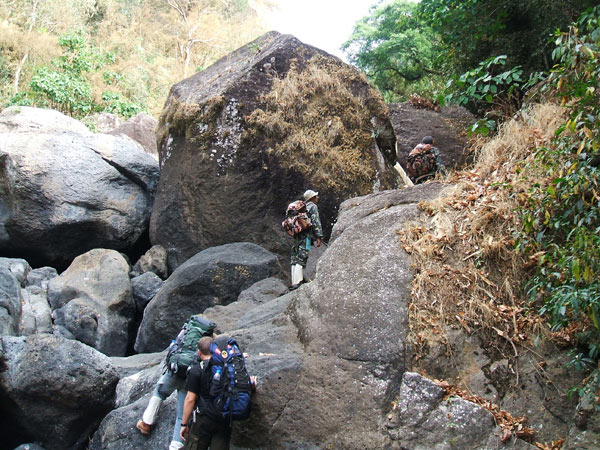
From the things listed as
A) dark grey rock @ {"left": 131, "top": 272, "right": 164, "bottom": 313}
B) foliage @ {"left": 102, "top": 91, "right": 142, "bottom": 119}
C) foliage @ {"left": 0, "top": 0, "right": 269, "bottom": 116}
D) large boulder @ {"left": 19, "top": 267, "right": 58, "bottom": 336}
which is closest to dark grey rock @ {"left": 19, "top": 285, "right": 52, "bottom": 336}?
large boulder @ {"left": 19, "top": 267, "right": 58, "bottom": 336}

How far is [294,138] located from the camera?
12.8 meters

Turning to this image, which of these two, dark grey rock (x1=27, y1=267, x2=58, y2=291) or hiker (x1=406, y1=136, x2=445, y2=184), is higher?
hiker (x1=406, y1=136, x2=445, y2=184)

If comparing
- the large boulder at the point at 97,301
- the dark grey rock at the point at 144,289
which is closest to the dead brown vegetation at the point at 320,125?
the dark grey rock at the point at 144,289

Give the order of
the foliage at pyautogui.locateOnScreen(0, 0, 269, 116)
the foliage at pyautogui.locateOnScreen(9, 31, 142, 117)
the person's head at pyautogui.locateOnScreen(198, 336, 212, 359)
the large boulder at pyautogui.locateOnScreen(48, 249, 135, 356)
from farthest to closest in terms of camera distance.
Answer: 1. the foliage at pyautogui.locateOnScreen(0, 0, 269, 116)
2. the foliage at pyautogui.locateOnScreen(9, 31, 142, 117)
3. the large boulder at pyautogui.locateOnScreen(48, 249, 135, 356)
4. the person's head at pyautogui.locateOnScreen(198, 336, 212, 359)

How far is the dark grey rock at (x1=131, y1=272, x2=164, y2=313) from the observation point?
41.8 ft

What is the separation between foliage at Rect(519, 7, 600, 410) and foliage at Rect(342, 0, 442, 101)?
38.7 feet

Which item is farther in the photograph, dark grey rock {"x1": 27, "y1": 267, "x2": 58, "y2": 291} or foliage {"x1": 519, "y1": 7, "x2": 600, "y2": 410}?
dark grey rock {"x1": 27, "y1": 267, "x2": 58, "y2": 291}

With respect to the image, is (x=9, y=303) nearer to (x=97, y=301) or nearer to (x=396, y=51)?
(x=97, y=301)

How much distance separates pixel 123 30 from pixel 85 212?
57.5 ft

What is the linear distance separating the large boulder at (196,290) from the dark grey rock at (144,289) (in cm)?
167

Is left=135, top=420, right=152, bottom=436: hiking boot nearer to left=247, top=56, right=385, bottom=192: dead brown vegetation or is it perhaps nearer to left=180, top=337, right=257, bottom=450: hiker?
left=180, top=337, right=257, bottom=450: hiker

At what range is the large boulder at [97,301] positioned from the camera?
463 inches

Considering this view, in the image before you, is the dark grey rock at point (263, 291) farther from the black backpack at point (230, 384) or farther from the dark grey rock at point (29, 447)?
the dark grey rock at point (29, 447)

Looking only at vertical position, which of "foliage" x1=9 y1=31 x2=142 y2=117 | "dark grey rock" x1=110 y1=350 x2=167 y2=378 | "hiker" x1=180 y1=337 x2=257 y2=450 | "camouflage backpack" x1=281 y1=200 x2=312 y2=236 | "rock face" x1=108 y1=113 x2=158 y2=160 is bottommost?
"dark grey rock" x1=110 y1=350 x2=167 y2=378
